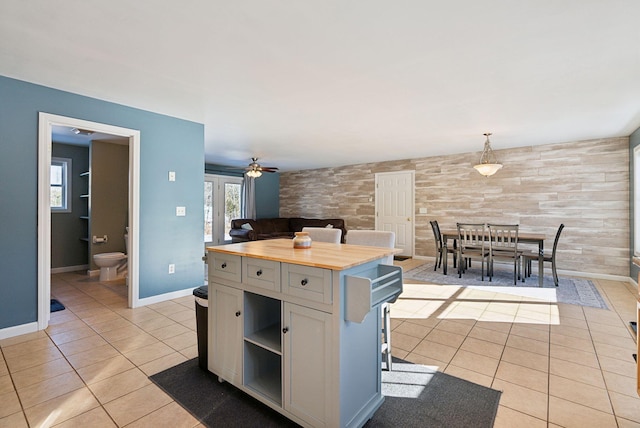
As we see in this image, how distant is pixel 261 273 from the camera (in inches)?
70.3

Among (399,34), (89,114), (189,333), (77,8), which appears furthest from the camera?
(89,114)

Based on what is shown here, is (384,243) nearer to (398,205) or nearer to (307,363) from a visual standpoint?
(307,363)

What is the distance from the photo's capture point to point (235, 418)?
1715mm

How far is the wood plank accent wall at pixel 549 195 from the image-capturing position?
493 centimetres

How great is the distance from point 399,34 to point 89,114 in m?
3.16

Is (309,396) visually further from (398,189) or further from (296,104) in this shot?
(398,189)

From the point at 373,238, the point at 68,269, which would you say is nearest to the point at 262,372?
the point at 373,238

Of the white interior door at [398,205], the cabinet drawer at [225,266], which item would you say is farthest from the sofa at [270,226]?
the cabinet drawer at [225,266]

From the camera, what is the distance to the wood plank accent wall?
4.93 metres

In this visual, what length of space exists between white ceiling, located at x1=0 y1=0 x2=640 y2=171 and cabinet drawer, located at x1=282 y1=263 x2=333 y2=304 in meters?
1.49

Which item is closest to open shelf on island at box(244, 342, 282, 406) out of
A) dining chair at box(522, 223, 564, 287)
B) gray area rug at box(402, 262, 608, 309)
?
gray area rug at box(402, 262, 608, 309)

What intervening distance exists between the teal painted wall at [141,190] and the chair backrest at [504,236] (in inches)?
172

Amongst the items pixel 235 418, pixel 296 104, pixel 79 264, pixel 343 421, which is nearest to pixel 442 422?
pixel 343 421

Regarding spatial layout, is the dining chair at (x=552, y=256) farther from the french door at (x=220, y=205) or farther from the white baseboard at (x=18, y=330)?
the french door at (x=220, y=205)
